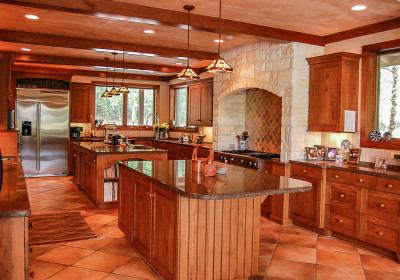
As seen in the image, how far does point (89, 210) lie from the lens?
5773 mm

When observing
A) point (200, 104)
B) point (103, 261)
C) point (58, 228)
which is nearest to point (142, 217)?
point (103, 261)

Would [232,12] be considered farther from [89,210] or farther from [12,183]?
[89,210]

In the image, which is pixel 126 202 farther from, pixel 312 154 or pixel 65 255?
pixel 312 154

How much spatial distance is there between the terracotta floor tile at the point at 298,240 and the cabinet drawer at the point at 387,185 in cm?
102

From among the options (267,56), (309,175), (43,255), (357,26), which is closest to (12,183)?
(43,255)

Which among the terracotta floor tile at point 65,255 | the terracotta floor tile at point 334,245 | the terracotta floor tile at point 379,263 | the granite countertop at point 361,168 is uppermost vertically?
the granite countertop at point 361,168

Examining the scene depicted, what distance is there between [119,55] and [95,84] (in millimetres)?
2893

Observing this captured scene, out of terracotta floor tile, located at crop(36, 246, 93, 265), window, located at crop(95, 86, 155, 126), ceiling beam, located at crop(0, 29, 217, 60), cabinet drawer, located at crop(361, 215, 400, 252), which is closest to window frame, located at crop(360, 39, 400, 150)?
cabinet drawer, located at crop(361, 215, 400, 252)

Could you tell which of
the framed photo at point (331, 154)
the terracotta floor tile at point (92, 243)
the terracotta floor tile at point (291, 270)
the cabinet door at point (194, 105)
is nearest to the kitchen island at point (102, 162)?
the terracotta floor tile at point (92, 243)

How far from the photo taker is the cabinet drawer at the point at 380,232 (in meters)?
3.93

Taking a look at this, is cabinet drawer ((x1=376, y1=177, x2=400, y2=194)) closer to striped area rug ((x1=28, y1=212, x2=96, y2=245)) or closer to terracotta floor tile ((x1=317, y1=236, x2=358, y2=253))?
terracotta floor tile ((x1=317, y1=236, x2=358, y2=253))

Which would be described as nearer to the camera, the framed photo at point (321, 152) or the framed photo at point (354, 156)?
the framed photo at point (354, 156)

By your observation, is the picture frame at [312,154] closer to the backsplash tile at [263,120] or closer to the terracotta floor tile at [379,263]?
the backsplash tile at [263,120]

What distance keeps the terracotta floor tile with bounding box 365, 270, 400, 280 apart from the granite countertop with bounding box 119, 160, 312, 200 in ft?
4.32
